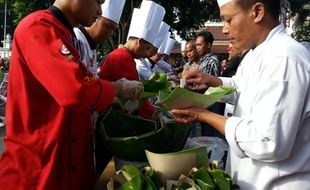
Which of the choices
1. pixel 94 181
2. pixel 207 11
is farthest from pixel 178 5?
pixel 94 181

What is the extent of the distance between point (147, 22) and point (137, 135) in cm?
239

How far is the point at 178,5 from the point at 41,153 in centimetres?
2130

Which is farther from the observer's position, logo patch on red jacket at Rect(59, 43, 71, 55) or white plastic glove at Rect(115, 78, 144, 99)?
white plastic glove at Rect(115, 78, 144, 99)

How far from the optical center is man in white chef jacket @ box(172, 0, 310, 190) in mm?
1534

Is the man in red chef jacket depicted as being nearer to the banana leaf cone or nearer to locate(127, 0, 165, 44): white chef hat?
the banana leaf cone

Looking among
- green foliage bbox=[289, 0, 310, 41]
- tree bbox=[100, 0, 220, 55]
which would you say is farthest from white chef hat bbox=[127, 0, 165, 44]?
green foliage bbox=[289, 0, 310, 41]

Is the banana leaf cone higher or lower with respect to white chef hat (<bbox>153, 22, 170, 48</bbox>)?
higher

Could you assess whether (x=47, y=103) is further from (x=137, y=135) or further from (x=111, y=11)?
(x=111, y=11)

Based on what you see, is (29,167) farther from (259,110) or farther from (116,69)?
(116,69)

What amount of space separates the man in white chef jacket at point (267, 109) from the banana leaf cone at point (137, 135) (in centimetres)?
19

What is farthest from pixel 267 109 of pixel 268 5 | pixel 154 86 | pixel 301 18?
pixel 301 18

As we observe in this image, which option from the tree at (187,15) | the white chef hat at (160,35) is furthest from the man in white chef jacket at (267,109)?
the tree at (187,15)

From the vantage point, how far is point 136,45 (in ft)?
12.9

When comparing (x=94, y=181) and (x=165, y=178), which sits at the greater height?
(x=165, y=178)
